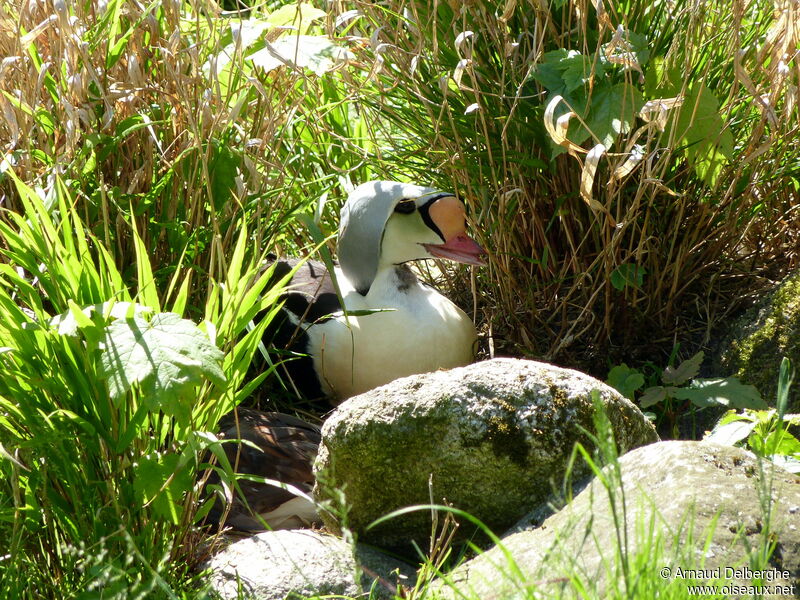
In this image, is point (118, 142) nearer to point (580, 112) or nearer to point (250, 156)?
point (250, 156)

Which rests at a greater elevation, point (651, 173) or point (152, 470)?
point (651, 173)

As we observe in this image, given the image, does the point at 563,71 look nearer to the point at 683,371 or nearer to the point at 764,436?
the point at 683,371

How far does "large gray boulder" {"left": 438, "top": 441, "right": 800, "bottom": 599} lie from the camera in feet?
4.27

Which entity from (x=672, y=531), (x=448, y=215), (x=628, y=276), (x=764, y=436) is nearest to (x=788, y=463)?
(x=764, y=436)

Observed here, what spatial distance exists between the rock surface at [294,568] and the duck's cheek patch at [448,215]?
1.02 meters

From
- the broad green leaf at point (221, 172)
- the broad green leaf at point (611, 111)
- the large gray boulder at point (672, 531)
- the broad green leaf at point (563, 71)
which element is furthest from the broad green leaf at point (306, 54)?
the large gray boulder at point (672, 531)

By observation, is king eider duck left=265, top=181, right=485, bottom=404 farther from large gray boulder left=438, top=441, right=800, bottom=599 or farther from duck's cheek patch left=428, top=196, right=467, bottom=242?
large gray boulder left=438, top=441, right=800, bottom=599

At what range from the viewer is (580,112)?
2.20 meters

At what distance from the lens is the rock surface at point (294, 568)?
1.67 metres

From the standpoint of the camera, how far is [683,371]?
2.36 meters

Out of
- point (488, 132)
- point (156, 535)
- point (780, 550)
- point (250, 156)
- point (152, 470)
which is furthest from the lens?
point (488, 132)

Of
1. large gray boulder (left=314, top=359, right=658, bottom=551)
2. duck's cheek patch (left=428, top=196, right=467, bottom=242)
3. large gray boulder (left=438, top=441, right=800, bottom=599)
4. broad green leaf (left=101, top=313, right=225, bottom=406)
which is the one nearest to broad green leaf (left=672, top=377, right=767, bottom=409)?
large gray boulder (left=314, top=359, right=658, bottom=551)

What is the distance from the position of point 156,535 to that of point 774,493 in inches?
40.4

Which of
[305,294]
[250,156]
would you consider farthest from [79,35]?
[305,294]
